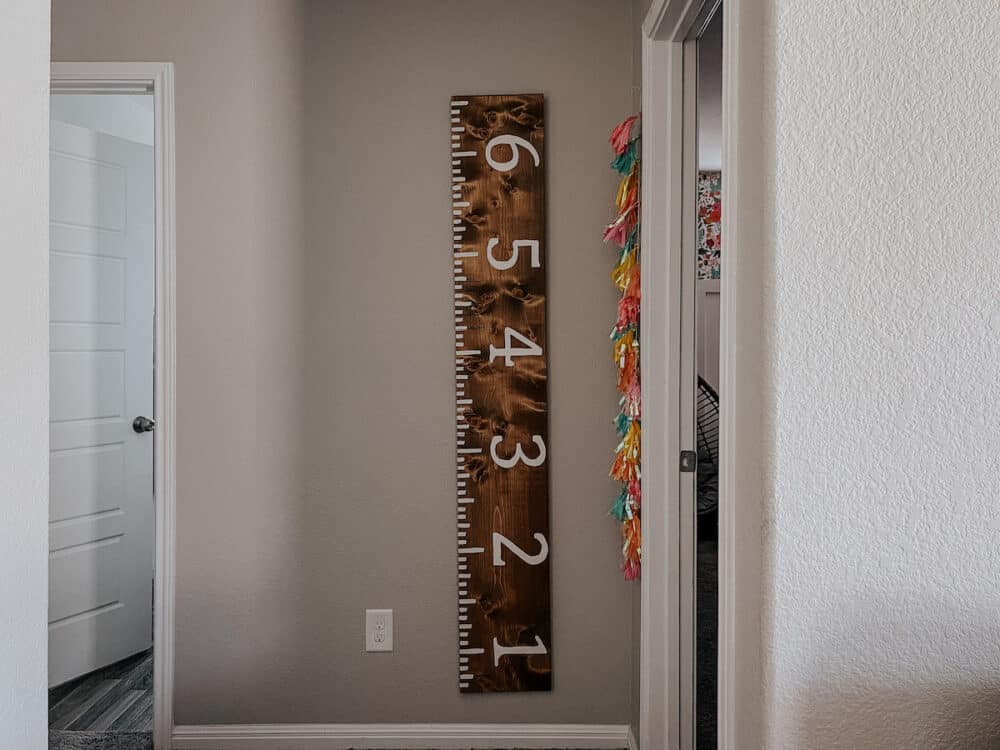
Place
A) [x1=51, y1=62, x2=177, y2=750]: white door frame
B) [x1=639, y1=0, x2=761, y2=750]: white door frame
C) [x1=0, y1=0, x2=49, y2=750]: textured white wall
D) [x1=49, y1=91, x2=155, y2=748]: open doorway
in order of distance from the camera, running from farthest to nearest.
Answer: [x1=49, y1=91, x2=155, y2=748]: open doorway
[x1=51, y1=62, x2=177, y2=750]: white door frame
[x1=639, y1=0, x2=761, y2=750]: white door frame
[x1=0, y1=0, x2=49, y2=750]: textured white wall

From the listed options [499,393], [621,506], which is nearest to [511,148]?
[499,393]

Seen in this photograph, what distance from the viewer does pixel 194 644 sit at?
2.34 metres

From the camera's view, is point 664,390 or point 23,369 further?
point 664,390

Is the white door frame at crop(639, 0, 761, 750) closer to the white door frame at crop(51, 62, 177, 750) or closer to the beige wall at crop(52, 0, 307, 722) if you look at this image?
the beige wall at crop(52, 0, 307, 722)

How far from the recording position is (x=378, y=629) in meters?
2.37

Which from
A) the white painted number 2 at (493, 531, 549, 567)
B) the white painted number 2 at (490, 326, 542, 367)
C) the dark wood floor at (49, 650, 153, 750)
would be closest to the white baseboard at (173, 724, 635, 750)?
the dark wood floor at (49, 650, 153, 750)

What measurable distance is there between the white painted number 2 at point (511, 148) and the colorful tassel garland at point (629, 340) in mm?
242

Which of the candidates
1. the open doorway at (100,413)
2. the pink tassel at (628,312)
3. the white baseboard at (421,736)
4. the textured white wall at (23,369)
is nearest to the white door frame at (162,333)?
the white baseboard at (421,736)

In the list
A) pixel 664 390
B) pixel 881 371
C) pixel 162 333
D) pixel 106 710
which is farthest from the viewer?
pixel 106 710

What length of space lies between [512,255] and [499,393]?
40cm

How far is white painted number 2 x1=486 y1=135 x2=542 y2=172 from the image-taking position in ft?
7.59

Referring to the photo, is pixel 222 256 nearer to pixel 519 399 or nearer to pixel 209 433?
pixel 209 433

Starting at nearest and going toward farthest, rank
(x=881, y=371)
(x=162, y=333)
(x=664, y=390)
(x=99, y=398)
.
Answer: (x=881, y=371), (x=664, y=390), (x=162, y=333), (x=99, y=398)

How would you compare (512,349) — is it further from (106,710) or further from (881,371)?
(106,710)
